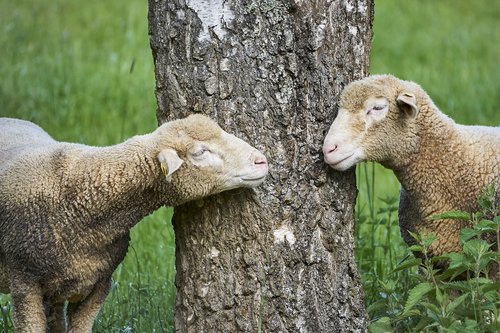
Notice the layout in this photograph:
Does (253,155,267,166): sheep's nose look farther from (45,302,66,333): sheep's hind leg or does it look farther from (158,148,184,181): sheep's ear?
(45,302,66,333): sheep's hind leg

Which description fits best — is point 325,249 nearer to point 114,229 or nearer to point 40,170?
point 114,229

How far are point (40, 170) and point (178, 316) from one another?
908 millimetres

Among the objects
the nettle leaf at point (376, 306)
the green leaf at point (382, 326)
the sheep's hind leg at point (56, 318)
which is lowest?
the sheep's hind leg at point (56, 318)

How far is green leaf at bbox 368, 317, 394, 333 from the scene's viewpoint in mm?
4574

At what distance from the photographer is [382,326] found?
181 inches

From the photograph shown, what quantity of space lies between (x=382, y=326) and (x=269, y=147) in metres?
0.91

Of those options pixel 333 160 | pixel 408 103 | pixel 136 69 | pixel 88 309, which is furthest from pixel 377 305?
pixel 136 69

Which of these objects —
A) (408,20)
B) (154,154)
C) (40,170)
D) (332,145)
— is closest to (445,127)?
(332,145)

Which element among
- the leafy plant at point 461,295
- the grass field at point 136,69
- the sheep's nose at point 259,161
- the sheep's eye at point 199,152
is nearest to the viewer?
the leafy plant at point 461,295

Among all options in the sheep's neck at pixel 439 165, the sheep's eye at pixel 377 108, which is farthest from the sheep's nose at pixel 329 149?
the sheep's neck at pixel 439 165

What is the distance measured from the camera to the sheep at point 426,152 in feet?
16.3

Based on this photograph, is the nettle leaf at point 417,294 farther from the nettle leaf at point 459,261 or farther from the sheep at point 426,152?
the sheep at point 426,152

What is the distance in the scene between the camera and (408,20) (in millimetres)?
12172

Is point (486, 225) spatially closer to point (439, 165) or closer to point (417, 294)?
point (417, 294)
